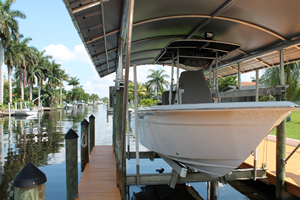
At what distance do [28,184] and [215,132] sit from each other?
2.13 metres

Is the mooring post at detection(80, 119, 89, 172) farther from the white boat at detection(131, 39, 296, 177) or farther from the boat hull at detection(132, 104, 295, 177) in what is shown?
the boat hull at detection(132, 104, 295, 177)

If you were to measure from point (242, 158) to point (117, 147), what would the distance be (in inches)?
84.2

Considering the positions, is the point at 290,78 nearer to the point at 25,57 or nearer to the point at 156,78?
the point at 156,78

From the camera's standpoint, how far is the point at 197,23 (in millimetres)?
4547

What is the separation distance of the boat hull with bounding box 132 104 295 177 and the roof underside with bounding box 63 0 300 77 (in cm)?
183

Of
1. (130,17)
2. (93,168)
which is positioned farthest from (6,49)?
(130,17)

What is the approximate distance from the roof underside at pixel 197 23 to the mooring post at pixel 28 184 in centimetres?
214

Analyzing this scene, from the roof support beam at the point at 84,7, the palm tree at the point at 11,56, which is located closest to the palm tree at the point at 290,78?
Answer: the roof support beam at the point at 84,7

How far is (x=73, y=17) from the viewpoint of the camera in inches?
122

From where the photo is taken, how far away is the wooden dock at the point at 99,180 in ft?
12.1

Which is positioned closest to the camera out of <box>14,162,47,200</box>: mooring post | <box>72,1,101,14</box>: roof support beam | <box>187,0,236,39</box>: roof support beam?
<box>14,162,47,200</box>: mooring post

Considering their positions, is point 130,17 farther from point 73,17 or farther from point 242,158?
point 242,158

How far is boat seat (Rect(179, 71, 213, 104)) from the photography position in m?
4.21

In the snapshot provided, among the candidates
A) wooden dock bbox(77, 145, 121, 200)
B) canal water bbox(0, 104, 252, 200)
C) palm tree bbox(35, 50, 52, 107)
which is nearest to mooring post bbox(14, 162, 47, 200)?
wooden dock bbox(77, 145, 121, 200)
